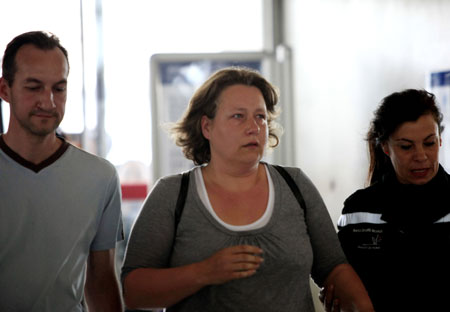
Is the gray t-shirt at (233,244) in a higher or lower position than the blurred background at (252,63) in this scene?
lower

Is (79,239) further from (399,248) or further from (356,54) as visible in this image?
(356,54)

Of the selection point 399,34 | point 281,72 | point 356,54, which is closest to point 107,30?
point 281,72

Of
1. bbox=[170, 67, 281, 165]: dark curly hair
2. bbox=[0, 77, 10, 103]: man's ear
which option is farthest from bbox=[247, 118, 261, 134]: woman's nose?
bbox=[0, 77, 10, 103]: man's ear

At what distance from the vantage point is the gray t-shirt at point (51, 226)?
5.77 feet

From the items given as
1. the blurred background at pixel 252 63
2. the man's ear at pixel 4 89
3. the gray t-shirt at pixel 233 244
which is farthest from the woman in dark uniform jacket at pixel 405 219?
the man's ear at pixel 4 89

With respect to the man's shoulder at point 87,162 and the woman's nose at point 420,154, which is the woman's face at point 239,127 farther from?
the woman's nose at point 420,154

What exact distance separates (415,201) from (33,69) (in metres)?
1.17

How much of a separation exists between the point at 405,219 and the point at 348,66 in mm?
1853

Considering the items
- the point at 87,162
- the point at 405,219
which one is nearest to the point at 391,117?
the point at 405,219

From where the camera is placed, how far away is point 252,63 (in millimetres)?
4375

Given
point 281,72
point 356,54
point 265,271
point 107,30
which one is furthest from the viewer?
point 107,30

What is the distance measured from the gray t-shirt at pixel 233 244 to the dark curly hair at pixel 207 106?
207 millimetres

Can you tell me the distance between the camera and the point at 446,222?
1849 millimetres

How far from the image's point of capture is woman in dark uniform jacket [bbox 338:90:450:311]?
→ 181 centimetres
